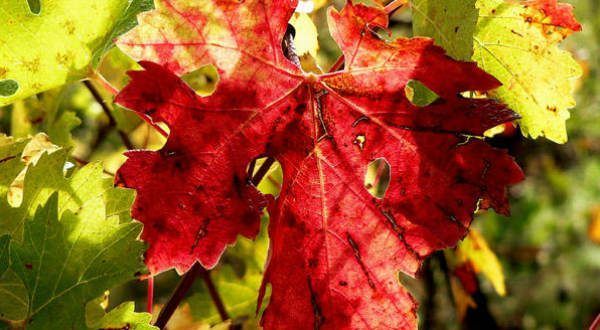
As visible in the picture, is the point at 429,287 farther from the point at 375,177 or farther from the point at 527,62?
the point at 527,62

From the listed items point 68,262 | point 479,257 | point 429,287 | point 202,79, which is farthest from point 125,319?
point 429,287

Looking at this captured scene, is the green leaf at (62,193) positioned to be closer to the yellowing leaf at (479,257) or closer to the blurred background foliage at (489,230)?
the blurred background foliage at (489,230)

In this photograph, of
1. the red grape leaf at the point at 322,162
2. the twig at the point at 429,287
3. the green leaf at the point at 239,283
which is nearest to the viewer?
the red grape leaf at the point at 322,162

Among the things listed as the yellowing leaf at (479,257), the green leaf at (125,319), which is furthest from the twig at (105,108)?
the yellowing leaf at (479,257)

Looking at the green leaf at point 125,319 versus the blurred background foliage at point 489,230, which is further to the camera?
the blurred background foliage at point 489,230

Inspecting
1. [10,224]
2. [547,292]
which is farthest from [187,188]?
[547,292]

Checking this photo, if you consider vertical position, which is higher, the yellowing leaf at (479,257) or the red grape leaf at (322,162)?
the red grape leaf at (322,162)

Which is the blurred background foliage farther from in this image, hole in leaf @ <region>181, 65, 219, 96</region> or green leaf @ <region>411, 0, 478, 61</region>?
green leaf @ <region>411, 0, 478, 61</region>
